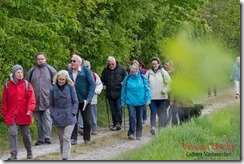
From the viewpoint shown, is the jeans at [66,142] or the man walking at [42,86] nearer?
the jeans at [66,142]

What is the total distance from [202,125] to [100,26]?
365 inches

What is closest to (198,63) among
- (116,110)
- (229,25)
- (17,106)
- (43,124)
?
(229,25)

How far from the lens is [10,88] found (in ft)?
38.0

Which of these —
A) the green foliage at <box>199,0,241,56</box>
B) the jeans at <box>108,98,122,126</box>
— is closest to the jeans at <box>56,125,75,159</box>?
the green foliage at <box>199,0,241,56</box>

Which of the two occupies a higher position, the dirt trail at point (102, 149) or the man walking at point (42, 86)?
the man walking at point (42, 86)

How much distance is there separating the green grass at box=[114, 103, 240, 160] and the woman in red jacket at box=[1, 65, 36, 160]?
2.07 meters

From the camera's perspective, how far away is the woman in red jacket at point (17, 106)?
1149 centimetres

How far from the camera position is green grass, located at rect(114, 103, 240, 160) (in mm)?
9375

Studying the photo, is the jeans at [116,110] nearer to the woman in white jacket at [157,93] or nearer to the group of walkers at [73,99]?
the group of walkers at [73,99]

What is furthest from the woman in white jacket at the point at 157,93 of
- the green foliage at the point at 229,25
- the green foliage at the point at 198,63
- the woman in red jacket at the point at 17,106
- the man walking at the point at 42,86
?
the green foliage at the point at 198,63

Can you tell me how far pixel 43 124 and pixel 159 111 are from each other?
106 inches

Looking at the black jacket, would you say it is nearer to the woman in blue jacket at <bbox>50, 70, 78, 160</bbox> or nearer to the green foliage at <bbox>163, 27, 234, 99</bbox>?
the woman in blue jacket at <bbox>50, 70, 78, 160</bbox>

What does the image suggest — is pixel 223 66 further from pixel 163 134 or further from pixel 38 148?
pixel 38 148

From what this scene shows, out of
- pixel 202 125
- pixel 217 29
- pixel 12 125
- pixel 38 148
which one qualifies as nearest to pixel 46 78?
pixel 38 148
